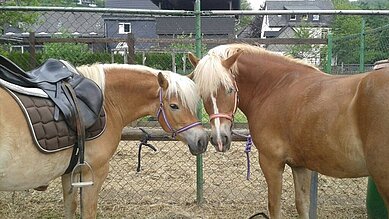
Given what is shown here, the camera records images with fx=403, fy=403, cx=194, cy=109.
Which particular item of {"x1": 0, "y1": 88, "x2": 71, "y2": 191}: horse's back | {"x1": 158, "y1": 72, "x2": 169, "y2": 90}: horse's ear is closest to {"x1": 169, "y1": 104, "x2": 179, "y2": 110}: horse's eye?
{"x1": 158, "y1": 72, "x2": 169, "y2": 90}: horse's ear

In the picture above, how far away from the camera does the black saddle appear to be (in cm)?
280

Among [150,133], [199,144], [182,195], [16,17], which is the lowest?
[182,195]

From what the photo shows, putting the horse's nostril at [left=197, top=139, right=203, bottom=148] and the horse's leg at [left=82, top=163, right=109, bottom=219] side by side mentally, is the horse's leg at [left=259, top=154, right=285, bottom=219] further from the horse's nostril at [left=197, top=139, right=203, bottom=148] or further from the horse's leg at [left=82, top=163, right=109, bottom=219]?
the horse's leg at [left=82, top=163, right=109, bottom=219]

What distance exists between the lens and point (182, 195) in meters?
4.87

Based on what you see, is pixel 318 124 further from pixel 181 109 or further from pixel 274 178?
pixel 181 109

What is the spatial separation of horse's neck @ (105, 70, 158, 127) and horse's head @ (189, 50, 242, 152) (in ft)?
1.31

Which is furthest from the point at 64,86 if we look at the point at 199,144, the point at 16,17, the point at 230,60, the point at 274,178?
the point at 16,17

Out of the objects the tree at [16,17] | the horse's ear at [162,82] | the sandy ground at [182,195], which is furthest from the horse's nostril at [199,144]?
the tree at [16,17]

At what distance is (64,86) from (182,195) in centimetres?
243

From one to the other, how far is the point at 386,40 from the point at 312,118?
5701 mm

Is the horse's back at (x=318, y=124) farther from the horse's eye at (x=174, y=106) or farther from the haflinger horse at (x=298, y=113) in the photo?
the horse's eye at (x=174, y=106)

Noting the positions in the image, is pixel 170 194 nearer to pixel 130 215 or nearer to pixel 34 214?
pixel 130 215

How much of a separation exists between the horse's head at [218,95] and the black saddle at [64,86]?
846mm

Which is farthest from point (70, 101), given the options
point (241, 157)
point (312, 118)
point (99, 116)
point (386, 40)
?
point (386, 40)
